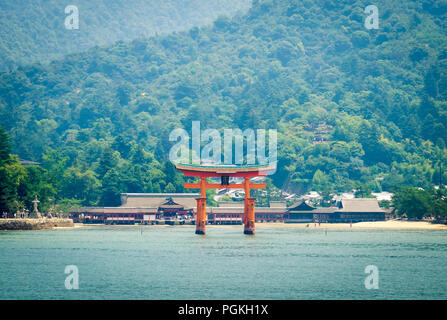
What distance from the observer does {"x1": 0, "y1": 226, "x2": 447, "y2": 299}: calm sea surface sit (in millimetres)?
35812

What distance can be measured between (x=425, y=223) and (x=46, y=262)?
177ft

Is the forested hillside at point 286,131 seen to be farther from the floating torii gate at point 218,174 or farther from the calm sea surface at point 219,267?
the calm sea surface at point 219,267

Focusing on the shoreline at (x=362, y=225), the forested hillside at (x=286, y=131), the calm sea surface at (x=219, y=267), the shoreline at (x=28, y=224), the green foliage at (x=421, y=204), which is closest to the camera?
the calm sea surface at (x=219, y=267)

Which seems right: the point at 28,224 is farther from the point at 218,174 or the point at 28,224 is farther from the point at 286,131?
the point at 286,131

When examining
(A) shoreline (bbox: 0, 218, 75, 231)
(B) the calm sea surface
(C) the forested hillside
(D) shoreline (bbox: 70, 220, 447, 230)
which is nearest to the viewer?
(B) the calm sea surface

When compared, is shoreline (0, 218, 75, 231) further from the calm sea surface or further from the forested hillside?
the forested hillside

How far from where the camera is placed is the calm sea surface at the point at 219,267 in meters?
35.8

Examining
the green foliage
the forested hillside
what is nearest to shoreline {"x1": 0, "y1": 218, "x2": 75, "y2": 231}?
the forested hillside

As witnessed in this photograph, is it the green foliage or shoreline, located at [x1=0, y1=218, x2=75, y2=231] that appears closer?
shoreline, located at [x1=0, y1=218, x2=75, y2=231]

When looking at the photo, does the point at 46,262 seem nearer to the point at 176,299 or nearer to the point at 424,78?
the point at 176,299

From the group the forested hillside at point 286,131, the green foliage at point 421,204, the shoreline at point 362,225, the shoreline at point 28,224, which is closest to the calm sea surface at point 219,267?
the shoreline at point 28,224

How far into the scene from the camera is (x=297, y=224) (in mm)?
99250

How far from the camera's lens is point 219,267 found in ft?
148
